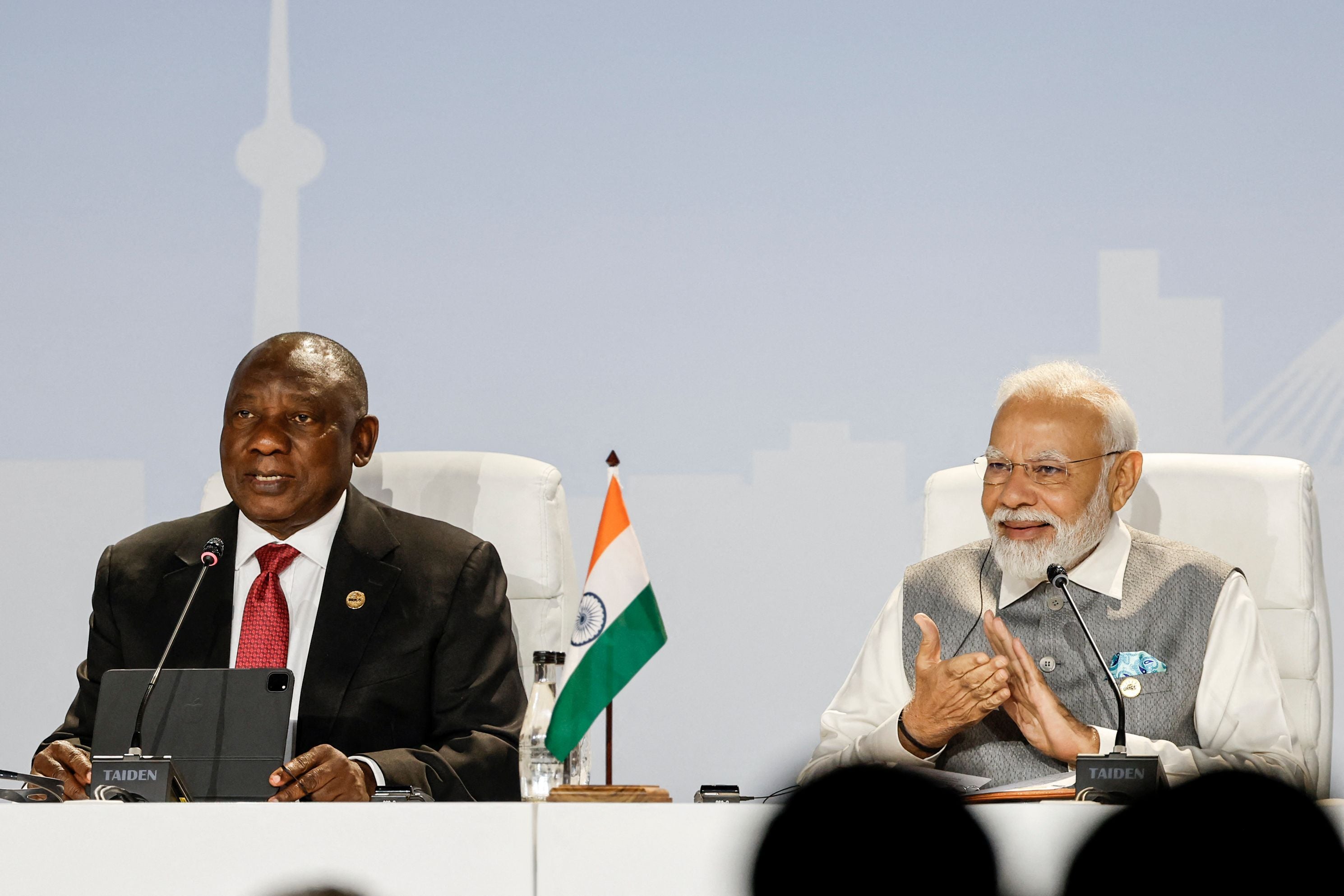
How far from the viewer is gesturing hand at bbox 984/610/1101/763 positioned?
6.65ft

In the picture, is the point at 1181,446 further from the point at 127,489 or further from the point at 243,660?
the point at 127,489

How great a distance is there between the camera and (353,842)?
1259mm

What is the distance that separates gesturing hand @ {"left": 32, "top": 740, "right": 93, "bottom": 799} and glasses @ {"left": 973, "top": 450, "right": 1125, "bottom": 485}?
145 cm

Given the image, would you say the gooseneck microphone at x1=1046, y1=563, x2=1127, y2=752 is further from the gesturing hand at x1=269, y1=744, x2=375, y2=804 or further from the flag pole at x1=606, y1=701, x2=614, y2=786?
the gesturing hand at x1=269, y1=744, x2=375, y2=804

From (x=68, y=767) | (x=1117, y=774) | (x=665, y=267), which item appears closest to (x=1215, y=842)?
(x=1117, y=774)

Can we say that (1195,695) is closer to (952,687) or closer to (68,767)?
(952,687)

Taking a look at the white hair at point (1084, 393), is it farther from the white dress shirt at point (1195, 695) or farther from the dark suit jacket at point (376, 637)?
the dark suit jacket at point (376, 637)

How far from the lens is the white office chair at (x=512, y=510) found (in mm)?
2572

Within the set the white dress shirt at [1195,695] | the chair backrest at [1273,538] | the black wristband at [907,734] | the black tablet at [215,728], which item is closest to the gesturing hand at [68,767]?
the black tablet at [215,728]

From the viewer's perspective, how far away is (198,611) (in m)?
2.40

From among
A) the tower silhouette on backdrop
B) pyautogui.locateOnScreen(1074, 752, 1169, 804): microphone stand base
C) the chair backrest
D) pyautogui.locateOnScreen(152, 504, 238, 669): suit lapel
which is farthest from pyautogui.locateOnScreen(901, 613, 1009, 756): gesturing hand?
the tower silhouette on backdrop

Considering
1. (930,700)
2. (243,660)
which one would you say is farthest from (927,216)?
(243,660)

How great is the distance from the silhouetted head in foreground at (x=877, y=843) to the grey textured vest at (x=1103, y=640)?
189 centimetres

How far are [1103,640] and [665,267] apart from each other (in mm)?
1362
